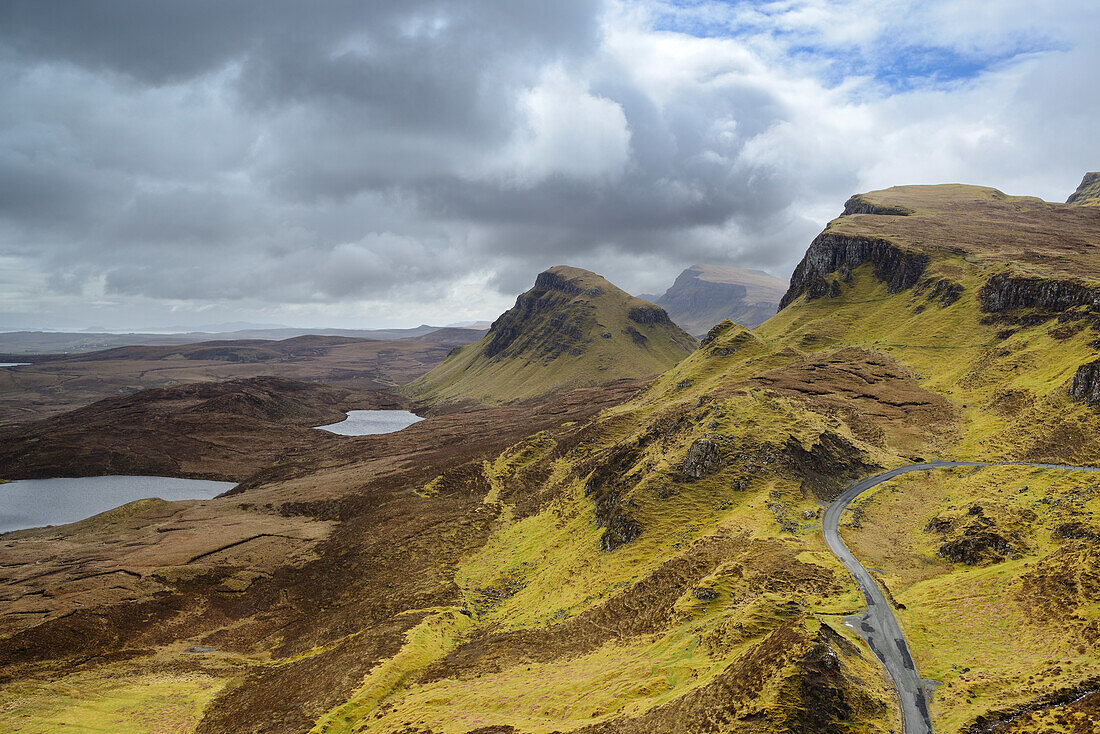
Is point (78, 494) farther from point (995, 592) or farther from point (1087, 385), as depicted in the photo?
point (1087, 385)

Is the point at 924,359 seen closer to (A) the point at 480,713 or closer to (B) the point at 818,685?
(B) the point at 818,685

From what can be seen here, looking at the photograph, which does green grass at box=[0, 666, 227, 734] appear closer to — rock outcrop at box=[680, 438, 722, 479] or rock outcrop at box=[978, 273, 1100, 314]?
rock outcrop at box=[680, 438, 722, 479]

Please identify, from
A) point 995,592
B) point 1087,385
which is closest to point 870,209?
point 1087,385

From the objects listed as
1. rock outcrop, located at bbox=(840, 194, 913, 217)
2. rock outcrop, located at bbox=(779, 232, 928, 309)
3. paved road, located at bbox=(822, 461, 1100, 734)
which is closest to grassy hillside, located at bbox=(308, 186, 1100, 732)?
paved road, located at bbox=(822, 461, 1100, 734)

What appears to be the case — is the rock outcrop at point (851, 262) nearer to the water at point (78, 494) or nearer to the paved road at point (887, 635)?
the paved road at point (887, 635)

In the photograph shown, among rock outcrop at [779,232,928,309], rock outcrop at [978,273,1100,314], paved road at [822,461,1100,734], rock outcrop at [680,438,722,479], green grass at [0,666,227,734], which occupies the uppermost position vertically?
rock outcrop at [779,232,928,309]

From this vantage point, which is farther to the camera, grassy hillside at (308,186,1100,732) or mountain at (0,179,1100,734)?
mountain at (0,179,1100,734)

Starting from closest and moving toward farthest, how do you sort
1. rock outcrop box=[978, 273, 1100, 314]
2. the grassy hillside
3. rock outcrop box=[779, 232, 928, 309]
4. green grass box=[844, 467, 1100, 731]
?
green grass box=[844, 467, 1100, 731] → the grassy hillside → rock outcrop box=[978, 273, 1100, 314] → rock outcrop box=[779, 232, 928, 309]
